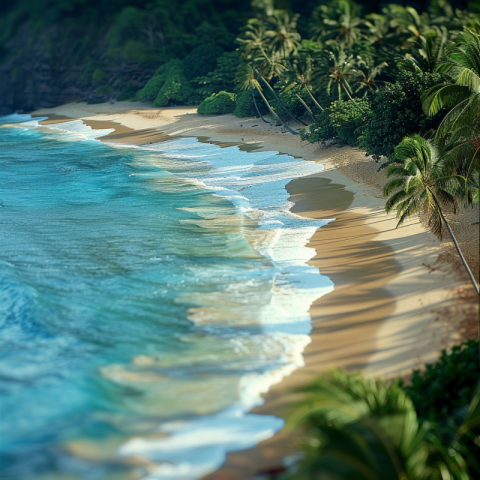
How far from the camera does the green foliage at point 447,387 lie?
878 centimetres

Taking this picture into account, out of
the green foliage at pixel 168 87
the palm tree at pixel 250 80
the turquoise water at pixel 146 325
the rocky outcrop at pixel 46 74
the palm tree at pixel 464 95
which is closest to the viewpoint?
the turquoise water at pixel 146 325

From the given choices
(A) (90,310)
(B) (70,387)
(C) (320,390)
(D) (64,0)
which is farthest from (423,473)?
(D) (64,0)

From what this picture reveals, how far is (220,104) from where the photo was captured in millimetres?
55844

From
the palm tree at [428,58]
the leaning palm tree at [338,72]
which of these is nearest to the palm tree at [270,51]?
the leaning palm tree at [338,72]

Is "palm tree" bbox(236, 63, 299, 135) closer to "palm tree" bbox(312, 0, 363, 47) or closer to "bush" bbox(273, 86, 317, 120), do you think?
"bush" bbox(273, 86, 317, 120)

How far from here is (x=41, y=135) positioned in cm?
5684

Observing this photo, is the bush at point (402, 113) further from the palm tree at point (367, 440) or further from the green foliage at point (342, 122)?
the palm tree at point (367, 440)

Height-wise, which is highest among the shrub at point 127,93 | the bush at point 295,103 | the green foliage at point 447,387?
the shrub at point 127,93

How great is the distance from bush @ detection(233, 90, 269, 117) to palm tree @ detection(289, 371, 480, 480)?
47040 mm

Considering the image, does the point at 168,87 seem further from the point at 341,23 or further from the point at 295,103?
the point at 341,23

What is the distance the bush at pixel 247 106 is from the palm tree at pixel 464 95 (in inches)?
1370

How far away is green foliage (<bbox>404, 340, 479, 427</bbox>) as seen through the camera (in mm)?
8781

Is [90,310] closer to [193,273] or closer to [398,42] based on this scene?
[193,273]

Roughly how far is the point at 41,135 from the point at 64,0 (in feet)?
136
